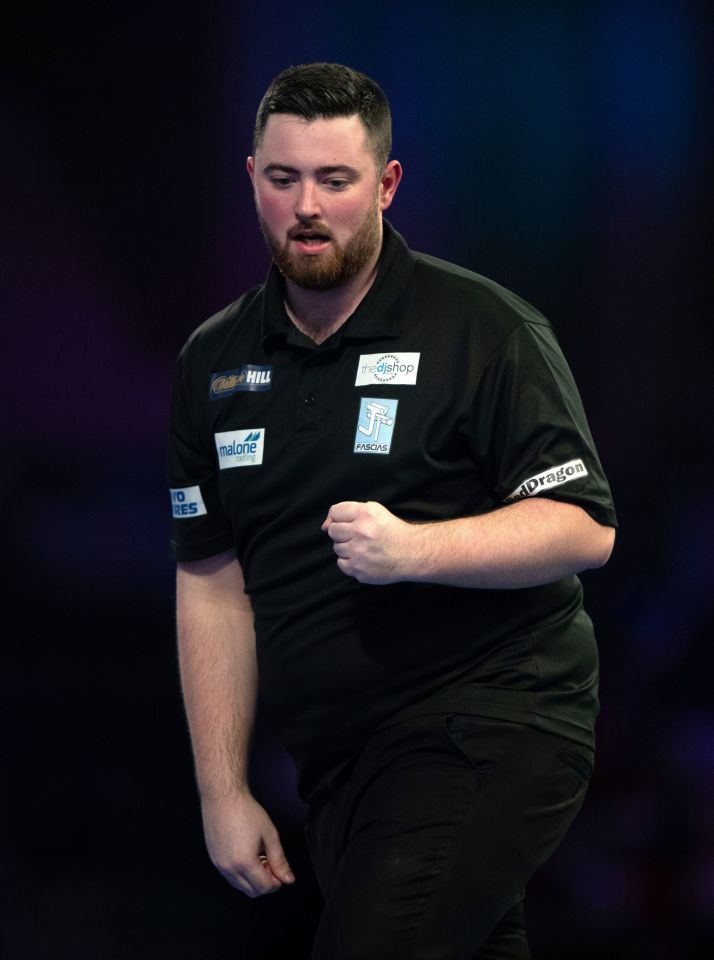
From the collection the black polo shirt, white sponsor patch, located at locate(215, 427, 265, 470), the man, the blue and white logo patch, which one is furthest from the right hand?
the blue and white logo patch

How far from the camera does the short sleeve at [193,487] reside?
2762 millimetres

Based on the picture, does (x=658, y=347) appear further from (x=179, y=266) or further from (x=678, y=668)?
(x=179, y=266)

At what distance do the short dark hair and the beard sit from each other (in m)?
0.15

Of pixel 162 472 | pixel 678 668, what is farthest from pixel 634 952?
pixel 162 472

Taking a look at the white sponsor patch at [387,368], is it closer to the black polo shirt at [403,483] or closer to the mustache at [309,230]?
the black polo shirt at [403,483]

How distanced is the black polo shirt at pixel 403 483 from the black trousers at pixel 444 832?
0.06 m

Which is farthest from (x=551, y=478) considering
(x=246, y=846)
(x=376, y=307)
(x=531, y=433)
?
(x=246, y=846)

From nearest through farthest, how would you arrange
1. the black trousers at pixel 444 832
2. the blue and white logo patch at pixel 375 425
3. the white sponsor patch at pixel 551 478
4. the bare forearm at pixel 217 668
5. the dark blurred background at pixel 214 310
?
the black trousers at pixel 444 832 < the white sponsor patch at pixel 551 478 < the blue and white logo patch at pixel 375 425 < the bare forearm at pixel 217 668 < the dark blurred background at pixel 214 310

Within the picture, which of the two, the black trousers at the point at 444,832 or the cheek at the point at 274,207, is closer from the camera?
the black trousers at the point at 444,832

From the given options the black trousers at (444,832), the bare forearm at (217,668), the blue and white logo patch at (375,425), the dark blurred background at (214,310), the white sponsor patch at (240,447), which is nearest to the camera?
the black trousers at (444,832)

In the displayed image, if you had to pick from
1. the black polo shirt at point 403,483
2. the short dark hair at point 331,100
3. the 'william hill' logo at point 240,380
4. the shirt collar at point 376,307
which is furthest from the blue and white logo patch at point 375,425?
the short dark hair at point 331,100

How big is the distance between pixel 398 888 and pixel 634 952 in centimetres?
164

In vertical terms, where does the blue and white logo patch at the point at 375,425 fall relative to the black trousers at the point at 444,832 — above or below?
above

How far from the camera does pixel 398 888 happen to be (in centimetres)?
214
